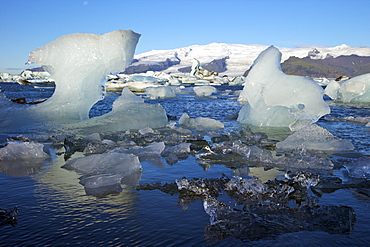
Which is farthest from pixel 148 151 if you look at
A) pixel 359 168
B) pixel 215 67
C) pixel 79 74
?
pixel 215 67

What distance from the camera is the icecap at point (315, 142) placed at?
199 inches

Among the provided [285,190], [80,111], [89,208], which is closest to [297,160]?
[285,190]

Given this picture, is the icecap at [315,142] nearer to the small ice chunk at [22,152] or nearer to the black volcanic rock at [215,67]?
the small ice chunk at [22,152]

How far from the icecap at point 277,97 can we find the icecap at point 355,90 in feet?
35.8

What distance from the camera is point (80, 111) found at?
25.5 feet

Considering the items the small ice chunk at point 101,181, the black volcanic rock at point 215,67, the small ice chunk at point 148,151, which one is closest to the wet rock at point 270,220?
the small ice chunk at point 101,181

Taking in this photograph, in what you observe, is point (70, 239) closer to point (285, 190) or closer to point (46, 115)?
point (285, 190)

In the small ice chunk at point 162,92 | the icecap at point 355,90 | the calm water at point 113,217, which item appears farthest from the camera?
the small ice chunk at point 162,92

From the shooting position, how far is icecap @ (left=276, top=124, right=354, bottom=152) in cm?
506

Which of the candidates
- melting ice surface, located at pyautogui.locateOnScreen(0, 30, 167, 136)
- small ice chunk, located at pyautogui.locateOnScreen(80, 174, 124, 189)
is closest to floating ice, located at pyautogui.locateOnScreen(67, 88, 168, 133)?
melting ice surface, located at pyautogui.locateOnScreen(0, 30, 167, 136)

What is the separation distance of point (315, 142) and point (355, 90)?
44.8ft

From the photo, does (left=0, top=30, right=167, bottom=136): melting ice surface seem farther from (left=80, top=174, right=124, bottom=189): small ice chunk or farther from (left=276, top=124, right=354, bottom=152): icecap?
(left=80, top=174, right=124, bottom=189): small ice chunk

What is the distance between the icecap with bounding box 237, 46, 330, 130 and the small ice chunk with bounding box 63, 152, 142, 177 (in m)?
4.30

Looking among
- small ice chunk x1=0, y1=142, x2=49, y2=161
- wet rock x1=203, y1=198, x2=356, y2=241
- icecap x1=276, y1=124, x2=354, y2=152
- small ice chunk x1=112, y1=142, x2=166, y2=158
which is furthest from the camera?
icecap x1=276, y1=124, x2=354, y2=152
